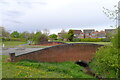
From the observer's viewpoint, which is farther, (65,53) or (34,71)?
(65,53)

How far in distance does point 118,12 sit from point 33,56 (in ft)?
26.7

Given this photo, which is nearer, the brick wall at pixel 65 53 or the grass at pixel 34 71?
the grass at pixel 34 71

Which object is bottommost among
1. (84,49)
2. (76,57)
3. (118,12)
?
(76,57)

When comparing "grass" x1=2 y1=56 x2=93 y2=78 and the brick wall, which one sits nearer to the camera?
"grass" x1=2 y1=56 x2=93 y2=78

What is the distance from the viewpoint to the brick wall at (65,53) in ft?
36.7

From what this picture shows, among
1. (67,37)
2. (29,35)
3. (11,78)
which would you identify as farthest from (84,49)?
(29,35)

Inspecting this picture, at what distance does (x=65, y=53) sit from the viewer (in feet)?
40.2

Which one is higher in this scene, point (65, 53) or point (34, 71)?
point (65, 53)

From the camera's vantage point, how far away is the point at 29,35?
44312 millimetres

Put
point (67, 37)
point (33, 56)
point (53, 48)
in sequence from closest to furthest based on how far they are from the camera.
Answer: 1. point (33, 56)
2. point (53, 48)
3. point (67, 37)

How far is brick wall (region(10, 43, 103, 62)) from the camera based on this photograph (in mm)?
11201

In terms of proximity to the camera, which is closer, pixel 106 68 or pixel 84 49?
pixel 106 68

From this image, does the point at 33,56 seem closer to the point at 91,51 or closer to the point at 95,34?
the point at 91,51

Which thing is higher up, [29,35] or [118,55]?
[29,35]
